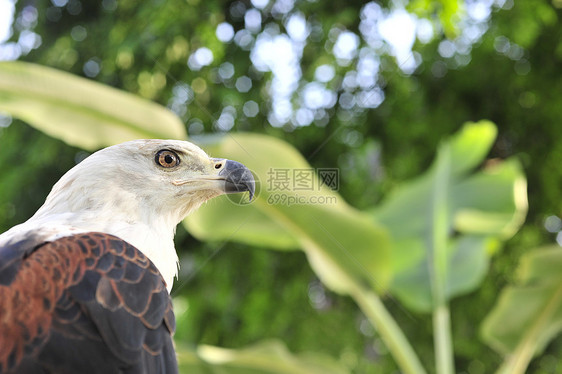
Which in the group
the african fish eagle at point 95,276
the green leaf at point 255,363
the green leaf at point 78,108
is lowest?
the green leaf at point 255,363

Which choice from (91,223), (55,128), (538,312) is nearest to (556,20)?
(538,312)

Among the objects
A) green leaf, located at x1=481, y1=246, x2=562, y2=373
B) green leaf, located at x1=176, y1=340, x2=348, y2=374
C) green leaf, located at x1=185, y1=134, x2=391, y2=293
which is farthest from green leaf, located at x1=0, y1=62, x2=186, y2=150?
green leaf, located at x1=481, y1=246, x2=562, y2=373

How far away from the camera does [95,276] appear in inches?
49.5

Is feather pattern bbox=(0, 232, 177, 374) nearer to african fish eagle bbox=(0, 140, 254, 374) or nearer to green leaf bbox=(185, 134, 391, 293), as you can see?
african fish eagle bbox=(0, 140, 254, 374)

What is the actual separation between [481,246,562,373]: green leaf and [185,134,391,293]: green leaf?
30.6 inches

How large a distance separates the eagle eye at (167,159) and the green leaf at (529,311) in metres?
2.40

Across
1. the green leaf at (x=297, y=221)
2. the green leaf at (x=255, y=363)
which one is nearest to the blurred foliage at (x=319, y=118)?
the green leaf at (x=297, y=221)

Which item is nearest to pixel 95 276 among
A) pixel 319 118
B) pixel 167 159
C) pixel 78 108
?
pixel 167 159

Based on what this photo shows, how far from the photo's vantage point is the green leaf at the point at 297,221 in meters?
2.80

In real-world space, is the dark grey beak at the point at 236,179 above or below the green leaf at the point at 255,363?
above

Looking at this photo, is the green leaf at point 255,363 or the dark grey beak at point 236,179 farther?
the green leaf at point 255,363

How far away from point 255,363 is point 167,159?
1.76 m

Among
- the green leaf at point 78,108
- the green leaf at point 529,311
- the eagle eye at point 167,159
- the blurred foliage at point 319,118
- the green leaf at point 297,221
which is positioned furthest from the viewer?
the blurred foliage at point 319,118

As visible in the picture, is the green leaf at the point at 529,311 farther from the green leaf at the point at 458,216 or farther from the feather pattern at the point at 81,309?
the feather pattern at the point at 81,309
